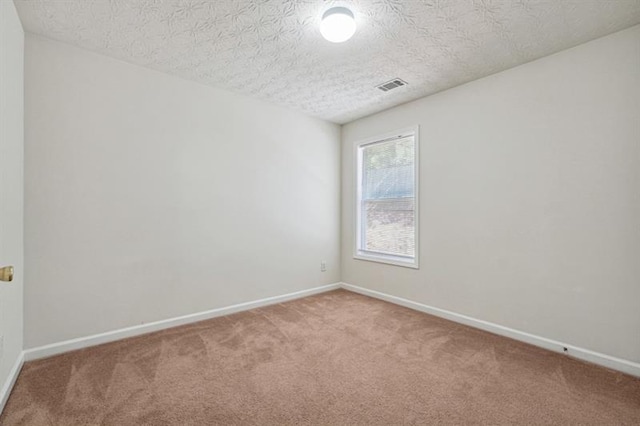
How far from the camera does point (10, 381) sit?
1836mm

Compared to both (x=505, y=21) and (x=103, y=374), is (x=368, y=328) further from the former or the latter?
(x=505, y=21)

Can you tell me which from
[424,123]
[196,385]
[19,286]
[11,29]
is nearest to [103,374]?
[196,385]

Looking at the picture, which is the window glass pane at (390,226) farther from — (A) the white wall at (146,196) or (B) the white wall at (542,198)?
(A) the white wall at (146,196)

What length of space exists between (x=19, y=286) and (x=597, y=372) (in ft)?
13.8

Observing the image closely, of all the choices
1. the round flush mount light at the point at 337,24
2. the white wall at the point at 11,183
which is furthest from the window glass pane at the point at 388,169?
the white wall at the point at 11,183

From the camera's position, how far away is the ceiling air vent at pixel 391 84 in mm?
3014

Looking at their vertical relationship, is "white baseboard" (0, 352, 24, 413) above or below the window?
below

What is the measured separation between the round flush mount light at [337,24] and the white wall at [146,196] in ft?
5.45

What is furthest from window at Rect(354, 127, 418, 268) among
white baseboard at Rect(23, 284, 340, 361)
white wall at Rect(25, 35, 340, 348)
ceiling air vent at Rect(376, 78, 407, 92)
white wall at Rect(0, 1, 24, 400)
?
white wall at Rect(0, 1, 24, 400)

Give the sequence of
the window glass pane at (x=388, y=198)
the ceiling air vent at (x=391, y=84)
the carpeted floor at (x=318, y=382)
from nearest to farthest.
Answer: the carpeted floor at (x=318, y=382)
the ceiling air vent at (x=391, y=84)
the window glass pane at (x=388, y=198)

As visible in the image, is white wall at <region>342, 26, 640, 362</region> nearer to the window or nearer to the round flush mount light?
the window

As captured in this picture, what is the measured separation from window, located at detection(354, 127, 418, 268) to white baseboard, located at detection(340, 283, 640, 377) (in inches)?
19.1

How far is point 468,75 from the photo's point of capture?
2.87 meters

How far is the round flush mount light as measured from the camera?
6.40 feet
